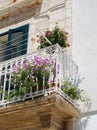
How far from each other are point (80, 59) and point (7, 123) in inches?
76.5

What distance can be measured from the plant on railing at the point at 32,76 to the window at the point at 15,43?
6.77ft

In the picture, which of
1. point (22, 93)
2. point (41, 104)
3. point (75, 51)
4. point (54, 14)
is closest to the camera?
point (41, 104)

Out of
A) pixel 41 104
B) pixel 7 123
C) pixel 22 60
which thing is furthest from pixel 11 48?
→ pixel 41 104

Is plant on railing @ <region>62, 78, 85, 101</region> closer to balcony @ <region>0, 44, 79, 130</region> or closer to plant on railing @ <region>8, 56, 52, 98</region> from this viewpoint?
balcony @ <region>0, 44, 79, 130</region>

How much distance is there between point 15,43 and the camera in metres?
9.09

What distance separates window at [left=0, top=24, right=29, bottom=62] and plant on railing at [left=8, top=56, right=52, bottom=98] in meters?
2.06

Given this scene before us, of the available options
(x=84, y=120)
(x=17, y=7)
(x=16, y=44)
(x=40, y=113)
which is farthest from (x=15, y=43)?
(x=84, y=120)

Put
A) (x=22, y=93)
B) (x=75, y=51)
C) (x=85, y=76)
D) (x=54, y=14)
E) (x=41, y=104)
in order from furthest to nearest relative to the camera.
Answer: (x=54, y=14)
(x=75, y=51)
(x=85, y=76)
(x=22, y=93)
(x=41, y=104)

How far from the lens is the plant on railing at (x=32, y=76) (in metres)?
6.61

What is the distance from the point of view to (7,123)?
7012mm

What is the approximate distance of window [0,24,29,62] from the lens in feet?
29.4

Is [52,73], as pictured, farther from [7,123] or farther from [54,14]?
[54,14]

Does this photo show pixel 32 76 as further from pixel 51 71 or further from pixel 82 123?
pixel 82 123

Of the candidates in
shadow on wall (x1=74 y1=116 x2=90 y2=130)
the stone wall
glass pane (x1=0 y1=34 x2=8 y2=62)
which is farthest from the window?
shadow on wall (x1=74 y1=116 x2=90 y2=130)
